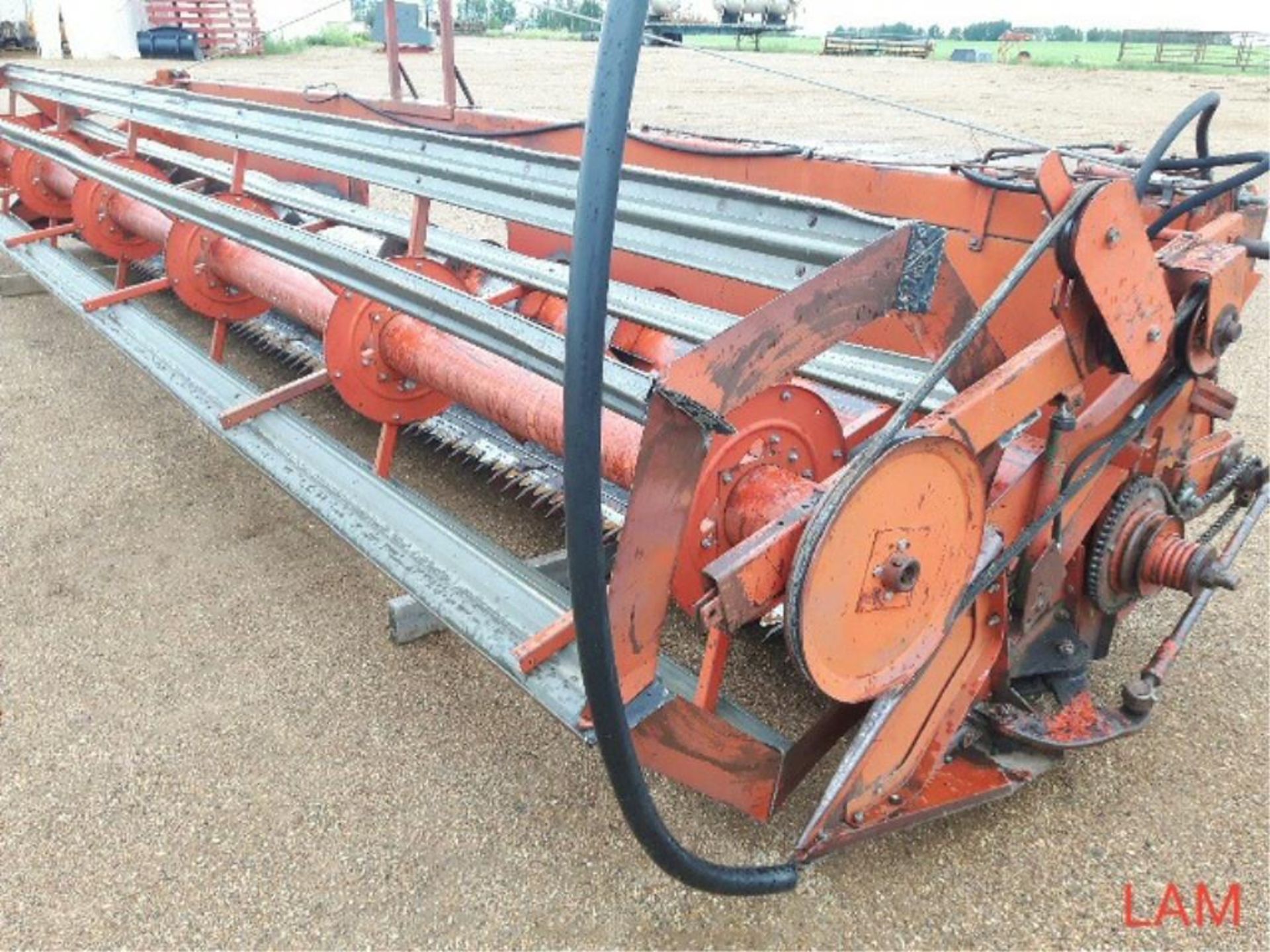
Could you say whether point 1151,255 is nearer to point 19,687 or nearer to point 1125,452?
point 1125,452

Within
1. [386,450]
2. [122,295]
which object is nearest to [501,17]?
[122,295]

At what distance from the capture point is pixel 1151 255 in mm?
→ 1761

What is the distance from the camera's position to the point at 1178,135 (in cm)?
197

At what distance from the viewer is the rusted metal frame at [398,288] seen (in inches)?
63.0

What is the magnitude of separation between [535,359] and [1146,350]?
3.68 feet

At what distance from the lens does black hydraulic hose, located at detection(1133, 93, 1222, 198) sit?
183 cm

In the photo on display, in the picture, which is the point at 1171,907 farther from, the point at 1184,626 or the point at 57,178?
the point at 57,178

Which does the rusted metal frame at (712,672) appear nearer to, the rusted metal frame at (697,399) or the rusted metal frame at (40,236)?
the rusted metal frame at (697,399)

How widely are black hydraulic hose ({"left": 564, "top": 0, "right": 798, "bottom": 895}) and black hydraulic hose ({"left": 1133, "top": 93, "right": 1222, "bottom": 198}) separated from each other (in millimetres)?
1183

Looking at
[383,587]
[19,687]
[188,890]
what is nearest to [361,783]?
[188,890]

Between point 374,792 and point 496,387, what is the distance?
99cm

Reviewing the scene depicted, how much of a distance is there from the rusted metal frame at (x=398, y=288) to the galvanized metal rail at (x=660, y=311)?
170mm

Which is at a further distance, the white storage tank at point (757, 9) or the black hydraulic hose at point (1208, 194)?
the white storage tank at point (757, 9)

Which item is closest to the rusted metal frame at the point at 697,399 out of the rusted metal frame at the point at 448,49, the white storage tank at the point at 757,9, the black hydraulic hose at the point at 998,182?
the black hydraulic hose at the point at 998,182
